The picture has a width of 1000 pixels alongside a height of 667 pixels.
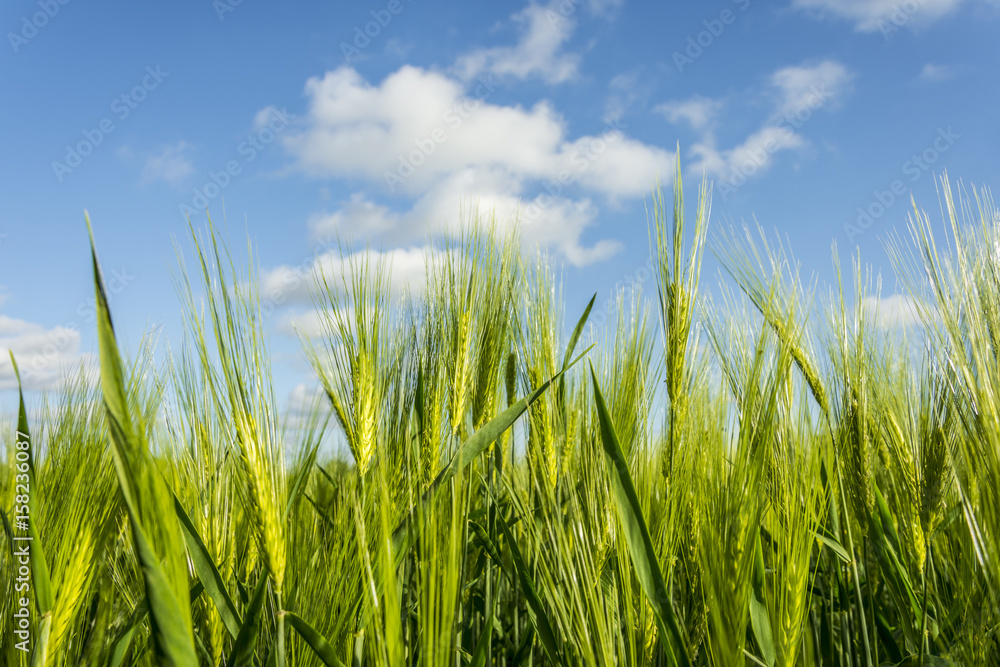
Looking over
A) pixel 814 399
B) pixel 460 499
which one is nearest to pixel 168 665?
pixel 460 499

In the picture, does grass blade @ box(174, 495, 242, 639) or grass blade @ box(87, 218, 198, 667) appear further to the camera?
grass blade @ box(174, 495, 242, 639)

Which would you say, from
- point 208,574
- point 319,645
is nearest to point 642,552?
point 319,645

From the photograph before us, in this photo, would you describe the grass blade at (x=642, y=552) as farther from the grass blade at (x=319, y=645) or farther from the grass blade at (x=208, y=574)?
the grass blade at (x=208, y=574)

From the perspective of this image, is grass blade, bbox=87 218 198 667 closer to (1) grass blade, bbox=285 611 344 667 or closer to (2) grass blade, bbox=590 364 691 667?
(1) grass blade, bbox=285 611 344 667

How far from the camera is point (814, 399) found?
6.58 ft

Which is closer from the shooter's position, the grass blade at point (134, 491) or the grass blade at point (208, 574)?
the grass blade at point (134, 491)

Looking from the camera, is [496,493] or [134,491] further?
[496,493]

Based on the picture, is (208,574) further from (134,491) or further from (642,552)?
(642,552)

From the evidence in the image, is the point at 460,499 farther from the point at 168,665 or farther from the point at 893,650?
the point at 893,650

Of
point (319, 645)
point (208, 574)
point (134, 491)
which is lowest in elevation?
point (319, 645)

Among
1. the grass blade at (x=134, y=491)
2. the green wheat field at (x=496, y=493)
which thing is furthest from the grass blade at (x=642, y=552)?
the grass blade at (x=134, y=491)

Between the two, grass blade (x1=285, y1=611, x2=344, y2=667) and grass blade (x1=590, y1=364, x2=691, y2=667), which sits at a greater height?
grass blade (x1=590, y1=364, x2=691, y2=667)

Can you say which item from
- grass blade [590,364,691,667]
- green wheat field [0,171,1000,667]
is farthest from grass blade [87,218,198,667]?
grass blade [590,364,691,667]

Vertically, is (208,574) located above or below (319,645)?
above
